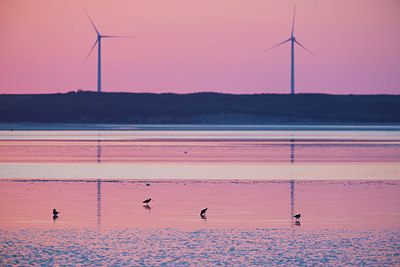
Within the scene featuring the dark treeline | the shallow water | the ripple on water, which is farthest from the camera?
the dark treeline

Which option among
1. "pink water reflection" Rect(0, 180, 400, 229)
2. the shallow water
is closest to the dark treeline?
the shallow water

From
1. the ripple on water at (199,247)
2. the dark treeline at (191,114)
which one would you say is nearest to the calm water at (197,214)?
the ripple on water at (199,247)

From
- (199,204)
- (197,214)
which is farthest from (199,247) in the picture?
(199,204)

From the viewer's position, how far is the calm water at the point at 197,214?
505 inches

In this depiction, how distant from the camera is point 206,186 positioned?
931 inches

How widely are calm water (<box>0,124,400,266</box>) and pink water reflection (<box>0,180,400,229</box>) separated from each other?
0.09ft

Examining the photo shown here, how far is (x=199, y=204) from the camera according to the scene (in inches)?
752

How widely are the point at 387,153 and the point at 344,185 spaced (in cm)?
1837

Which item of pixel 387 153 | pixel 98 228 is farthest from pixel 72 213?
pixel 387 153

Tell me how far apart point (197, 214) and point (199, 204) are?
1768 millimetres

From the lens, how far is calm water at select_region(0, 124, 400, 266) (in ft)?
42.1

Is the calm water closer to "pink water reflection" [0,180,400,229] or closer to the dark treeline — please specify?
"pink water reflection" [0,180,400,229]

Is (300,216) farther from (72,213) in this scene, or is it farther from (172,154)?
(172,154)

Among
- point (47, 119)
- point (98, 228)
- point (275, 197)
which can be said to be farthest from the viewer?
point (47, 119)
